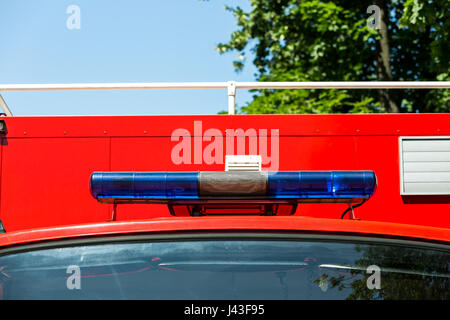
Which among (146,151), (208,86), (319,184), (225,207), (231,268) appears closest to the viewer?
(231,268)

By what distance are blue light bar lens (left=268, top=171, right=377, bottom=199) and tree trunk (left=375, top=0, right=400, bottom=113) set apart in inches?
549

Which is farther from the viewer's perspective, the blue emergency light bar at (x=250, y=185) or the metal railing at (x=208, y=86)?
the metal railing at (x=208, y=86)

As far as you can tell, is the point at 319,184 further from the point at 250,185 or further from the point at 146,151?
the point at 146,151

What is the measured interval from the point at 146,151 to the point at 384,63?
13.5 m

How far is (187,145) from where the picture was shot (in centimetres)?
391

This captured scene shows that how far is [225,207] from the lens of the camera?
262 cm

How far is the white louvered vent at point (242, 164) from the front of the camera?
339 cm

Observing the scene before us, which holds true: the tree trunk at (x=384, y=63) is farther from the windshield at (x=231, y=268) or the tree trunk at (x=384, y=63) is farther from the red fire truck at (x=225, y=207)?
the windshield at (x=231, y=268)

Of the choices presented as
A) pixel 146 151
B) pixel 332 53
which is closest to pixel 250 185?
pixel 146 151

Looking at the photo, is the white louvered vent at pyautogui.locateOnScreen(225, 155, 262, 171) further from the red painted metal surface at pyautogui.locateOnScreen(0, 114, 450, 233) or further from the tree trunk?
the tree trunk

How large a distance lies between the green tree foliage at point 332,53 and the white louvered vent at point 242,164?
1063 cm

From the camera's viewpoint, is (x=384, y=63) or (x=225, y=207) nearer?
(x=225, y=207)

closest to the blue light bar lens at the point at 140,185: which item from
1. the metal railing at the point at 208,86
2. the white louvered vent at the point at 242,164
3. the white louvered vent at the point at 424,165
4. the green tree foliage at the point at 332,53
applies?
the white louvered vent at the point at 242,164

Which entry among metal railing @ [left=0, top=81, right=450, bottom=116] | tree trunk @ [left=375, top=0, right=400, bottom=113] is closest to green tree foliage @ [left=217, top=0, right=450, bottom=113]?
tree trunk @ [left=375, top=0, right=400, bottom=113]
